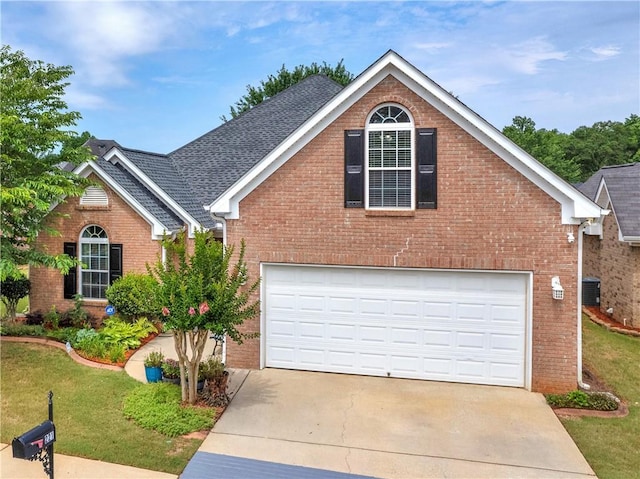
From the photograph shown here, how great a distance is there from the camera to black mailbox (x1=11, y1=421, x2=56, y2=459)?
17.6ft

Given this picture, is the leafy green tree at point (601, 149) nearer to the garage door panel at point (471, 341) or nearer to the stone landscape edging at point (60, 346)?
the garage door panel at point (471, 341)

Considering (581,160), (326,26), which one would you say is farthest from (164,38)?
(581,160)

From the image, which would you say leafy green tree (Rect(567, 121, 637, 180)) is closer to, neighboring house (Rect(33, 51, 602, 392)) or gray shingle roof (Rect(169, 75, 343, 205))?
gray shingle roof (Rect(169, 75, 343, 205))

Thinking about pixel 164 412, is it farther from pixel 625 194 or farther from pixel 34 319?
pixel 625 194

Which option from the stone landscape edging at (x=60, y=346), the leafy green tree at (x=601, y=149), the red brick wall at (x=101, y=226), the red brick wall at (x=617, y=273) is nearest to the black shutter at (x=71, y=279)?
the red brick wall at (x=101, y=226)

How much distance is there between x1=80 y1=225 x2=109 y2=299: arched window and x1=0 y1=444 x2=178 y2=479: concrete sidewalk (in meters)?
7.92

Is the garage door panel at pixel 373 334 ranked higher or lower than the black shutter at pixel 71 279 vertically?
lower

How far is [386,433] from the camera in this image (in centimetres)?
763

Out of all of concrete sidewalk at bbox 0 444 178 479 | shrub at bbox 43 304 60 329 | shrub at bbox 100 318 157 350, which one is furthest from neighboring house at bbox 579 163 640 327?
shrub at bbox 43 304 60 329

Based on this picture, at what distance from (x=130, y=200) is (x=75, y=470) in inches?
344

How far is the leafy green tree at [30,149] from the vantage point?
10141 mm

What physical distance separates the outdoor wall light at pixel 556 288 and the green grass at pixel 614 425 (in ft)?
7.39

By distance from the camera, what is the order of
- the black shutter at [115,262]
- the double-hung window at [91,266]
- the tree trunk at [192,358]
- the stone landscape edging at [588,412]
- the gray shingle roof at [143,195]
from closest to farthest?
the tree trunk at [192,358], the stone landscape edging at [588,412], the gray shingle roof at [143,195], the black shutter at [115,262], the double-hung window at [91,266]

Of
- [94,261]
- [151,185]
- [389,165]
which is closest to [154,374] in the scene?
[94,261]
